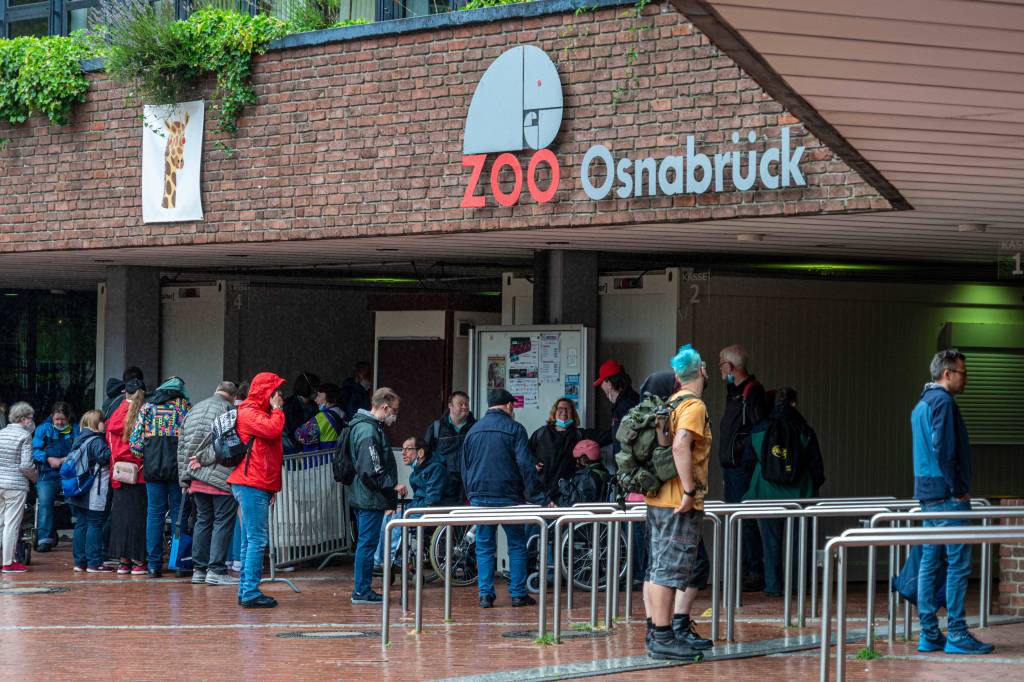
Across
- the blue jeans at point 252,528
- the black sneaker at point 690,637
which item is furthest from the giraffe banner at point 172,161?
the black sneaker at point 690,637

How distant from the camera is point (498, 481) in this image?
1220cm

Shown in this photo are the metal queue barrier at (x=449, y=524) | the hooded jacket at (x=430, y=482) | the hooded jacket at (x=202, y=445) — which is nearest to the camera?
the metal queue barrier at (x=449, y=524)

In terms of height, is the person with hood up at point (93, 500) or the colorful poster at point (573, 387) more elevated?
the colorful poster at point (573, 387)

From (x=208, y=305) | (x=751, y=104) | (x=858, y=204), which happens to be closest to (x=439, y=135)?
(x=751, y=104)

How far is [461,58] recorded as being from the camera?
13711 mm

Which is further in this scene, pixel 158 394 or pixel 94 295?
pixel 94 295

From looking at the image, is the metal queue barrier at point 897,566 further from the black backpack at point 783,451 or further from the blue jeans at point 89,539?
the blue jeans at point 89,539

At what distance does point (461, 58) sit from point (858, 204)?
163 inches

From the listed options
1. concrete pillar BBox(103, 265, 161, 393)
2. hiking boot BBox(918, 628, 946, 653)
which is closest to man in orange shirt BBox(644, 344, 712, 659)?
hiking boot BBox(918, 628, 946, 653)

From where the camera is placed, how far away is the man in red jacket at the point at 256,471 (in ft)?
39.5

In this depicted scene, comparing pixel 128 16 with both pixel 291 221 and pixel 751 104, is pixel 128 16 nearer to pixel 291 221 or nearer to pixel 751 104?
pixel 291 221

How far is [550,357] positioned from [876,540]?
25.3 feet

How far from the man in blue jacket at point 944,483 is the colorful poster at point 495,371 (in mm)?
6145

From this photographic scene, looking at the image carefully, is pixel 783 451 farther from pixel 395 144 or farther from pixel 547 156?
pixel 395 144
